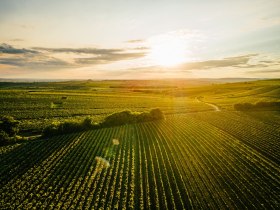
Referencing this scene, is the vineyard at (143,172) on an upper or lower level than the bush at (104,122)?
lower

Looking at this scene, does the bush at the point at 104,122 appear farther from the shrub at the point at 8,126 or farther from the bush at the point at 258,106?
the bush at the point at 258,106

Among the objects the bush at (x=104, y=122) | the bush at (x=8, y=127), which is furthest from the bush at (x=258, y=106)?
the bush at (x=8, y=127)

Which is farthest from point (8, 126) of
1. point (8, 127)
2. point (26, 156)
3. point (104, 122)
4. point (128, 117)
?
point (128, 117)

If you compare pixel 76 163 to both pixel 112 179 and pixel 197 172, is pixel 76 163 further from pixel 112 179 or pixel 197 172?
pixel 197 172

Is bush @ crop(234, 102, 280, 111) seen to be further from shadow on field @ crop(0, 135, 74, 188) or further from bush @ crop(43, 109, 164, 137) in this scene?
shadow on field @ crop(0, 135, 74, 188)

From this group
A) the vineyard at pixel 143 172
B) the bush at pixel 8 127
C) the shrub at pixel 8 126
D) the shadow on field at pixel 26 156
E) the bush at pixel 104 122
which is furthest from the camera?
the bush at pixel 104 122

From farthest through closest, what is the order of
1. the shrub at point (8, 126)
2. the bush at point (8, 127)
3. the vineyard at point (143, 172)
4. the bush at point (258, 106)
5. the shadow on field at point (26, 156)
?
the bush at point (258, 106) → the shrub at point (8, 126) → the bush at point (8, 127) → the shadow on field at point (26, 156) → the vineyard at point (143, 172)

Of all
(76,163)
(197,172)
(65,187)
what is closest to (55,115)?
(76,163)

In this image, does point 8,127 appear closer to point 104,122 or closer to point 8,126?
point 8,126
